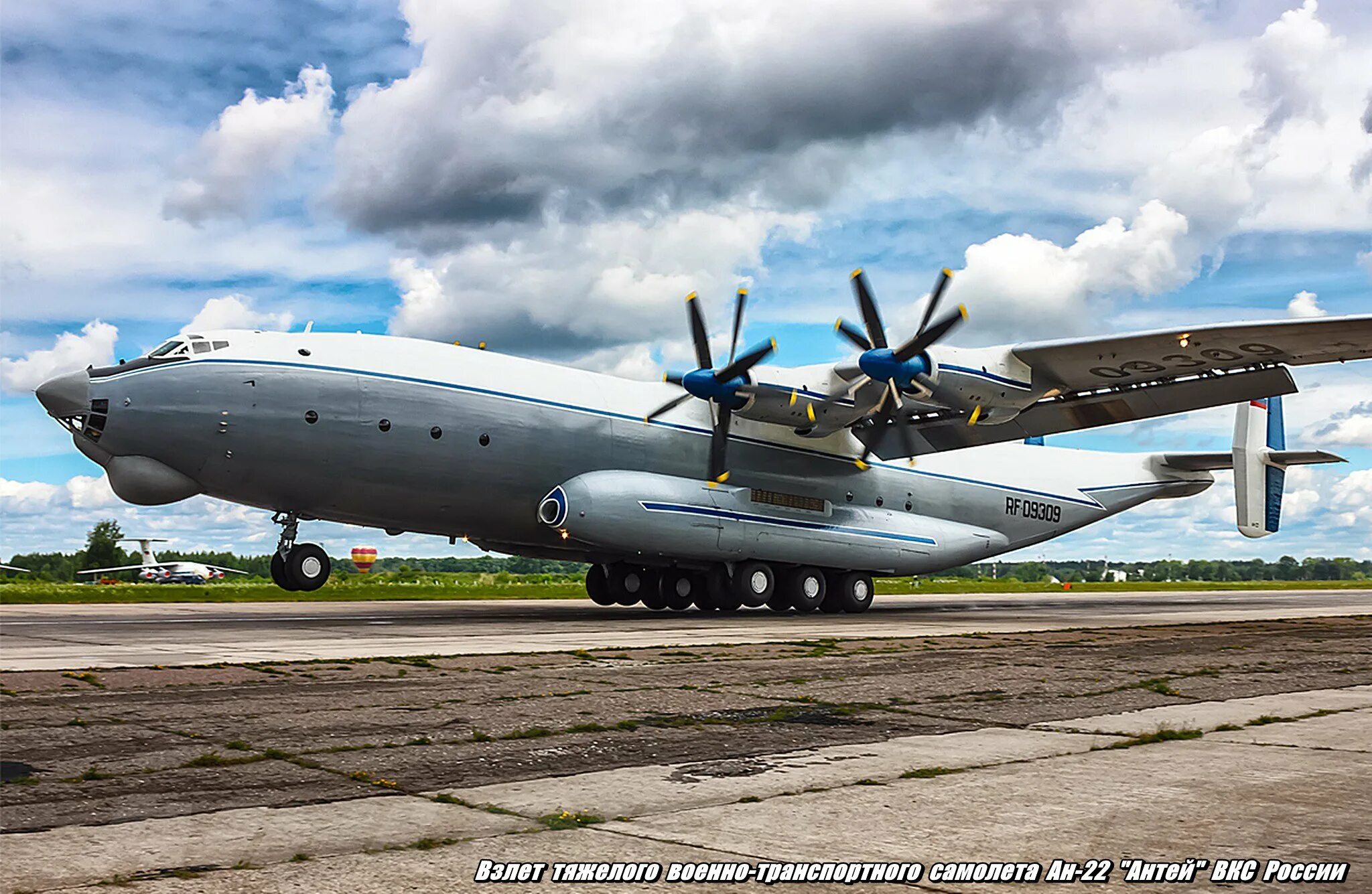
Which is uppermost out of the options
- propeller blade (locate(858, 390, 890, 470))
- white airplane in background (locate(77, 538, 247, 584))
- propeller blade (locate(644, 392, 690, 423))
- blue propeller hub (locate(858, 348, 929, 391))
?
blue propeller hub (locate(858, 348, 929, 391))

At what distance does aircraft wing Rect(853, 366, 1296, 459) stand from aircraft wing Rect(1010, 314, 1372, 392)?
738mm

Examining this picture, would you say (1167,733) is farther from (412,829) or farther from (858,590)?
(858,590)

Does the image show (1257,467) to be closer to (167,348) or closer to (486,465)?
(486,465)

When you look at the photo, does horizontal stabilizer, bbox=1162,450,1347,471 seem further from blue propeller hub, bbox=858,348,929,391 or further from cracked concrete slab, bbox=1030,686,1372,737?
cracked concrete slab, bbox=1030,686,1372,737

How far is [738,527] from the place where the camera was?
2602 centimetres

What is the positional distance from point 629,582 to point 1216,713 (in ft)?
67.5

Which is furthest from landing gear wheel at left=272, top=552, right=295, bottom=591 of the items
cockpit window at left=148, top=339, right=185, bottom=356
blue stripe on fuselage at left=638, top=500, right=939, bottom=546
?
blue stripe on fuselage at left=638, top=500, right=939, bottom=546

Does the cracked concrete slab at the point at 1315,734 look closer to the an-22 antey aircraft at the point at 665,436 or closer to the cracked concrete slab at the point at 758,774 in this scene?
the cracked concrete slab at the point at 758,774

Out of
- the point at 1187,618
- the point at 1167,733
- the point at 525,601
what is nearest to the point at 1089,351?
the point at 1187,618

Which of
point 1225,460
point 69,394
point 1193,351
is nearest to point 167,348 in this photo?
point 69,394

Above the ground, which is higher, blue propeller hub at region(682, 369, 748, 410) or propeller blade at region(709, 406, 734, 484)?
blue propeller hub at region(682, 369, 748, 410)

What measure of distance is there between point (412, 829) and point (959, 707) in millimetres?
5729

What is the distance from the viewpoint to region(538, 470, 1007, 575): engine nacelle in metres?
23.9

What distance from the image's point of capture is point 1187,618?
2645cm
